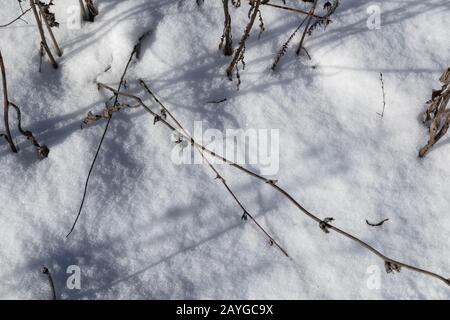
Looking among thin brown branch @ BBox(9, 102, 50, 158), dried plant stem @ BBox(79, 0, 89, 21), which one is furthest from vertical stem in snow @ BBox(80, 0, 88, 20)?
thin brown branch @ BBox(9, 102, 50, 158)

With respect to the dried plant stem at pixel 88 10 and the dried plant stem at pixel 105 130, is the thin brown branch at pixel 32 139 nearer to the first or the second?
the dried plant stem at pixel 105 130

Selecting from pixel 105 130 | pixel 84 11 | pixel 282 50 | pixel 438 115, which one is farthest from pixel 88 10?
pixel 438 115

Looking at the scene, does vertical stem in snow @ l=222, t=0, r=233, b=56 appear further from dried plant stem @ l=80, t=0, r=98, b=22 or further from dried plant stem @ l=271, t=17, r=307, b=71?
dried plant stem @ l=80, t=0, r=98, b=22

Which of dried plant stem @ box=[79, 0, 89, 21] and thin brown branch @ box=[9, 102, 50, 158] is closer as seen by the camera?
thin brown branch @ box=[9, 102, 50, 158]

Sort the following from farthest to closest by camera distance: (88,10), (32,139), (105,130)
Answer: (88,10) → (105,130) → (32,139)

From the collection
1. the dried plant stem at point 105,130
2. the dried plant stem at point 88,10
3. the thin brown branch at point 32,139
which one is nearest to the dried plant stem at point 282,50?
the dried plant stem at point 105,130

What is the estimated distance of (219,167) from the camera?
188cm

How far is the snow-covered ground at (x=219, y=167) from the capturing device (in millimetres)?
1711

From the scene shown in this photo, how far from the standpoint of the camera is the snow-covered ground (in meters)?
1.71

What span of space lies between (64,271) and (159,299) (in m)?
0.36

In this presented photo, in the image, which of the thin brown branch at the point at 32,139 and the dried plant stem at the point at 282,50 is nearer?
the thin brown branch at the point at 32,139

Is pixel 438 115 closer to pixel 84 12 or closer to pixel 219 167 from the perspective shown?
pixel 219 167
